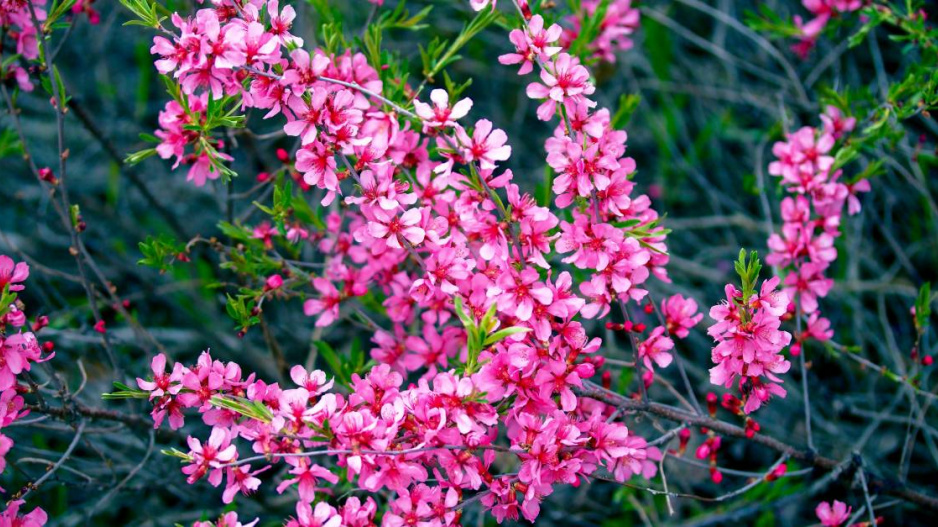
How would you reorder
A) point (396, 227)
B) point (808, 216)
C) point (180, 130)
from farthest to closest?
point (808, 216) → point (180, 130) → point (396, 227)

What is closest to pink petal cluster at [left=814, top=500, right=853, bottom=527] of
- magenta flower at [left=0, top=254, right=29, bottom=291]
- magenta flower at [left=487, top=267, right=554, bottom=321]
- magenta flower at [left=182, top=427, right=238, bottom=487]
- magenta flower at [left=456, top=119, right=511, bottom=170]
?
magenta flower at [left=487, top=267, right=554, bottom=321]

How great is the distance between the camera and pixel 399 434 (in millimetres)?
1959

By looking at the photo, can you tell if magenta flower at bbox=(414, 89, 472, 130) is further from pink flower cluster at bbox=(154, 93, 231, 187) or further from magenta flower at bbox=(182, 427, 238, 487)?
magenta flower at bbox=(182, 427, 238, 487)

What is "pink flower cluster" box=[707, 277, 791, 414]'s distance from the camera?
180 cm

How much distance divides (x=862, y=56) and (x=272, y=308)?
2962 millimetres

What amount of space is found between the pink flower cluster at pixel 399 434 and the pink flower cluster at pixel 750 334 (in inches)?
11.6

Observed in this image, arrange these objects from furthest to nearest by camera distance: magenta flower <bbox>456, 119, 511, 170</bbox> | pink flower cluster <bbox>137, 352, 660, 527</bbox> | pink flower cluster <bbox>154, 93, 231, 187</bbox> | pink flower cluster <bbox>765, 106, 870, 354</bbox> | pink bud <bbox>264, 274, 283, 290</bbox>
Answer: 1. pink flower cluster <bbox>765, 106, 870, 354</bbox>
2. pink bud <bbox>264, 274, 283, 290</bbox>
3. pink flower cluster <bbox>154, 93, 231, 187</bbox>
4. magenta flower <bbox>456, 119, 511, 170</bbox>
5. pink flower cluster <bbox>137, 352, 660, 527</bbox>

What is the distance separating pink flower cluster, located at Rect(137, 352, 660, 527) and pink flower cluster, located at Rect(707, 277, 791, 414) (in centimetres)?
29

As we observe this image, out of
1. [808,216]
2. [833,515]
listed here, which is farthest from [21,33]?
[833,515]

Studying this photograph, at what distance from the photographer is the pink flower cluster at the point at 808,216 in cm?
236

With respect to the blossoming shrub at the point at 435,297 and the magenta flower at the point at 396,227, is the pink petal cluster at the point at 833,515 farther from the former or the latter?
the magenta flower at the point at 396,227

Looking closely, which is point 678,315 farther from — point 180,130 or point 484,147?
point 180,130

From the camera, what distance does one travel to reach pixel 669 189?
3.99m

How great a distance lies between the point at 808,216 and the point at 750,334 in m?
0.76
